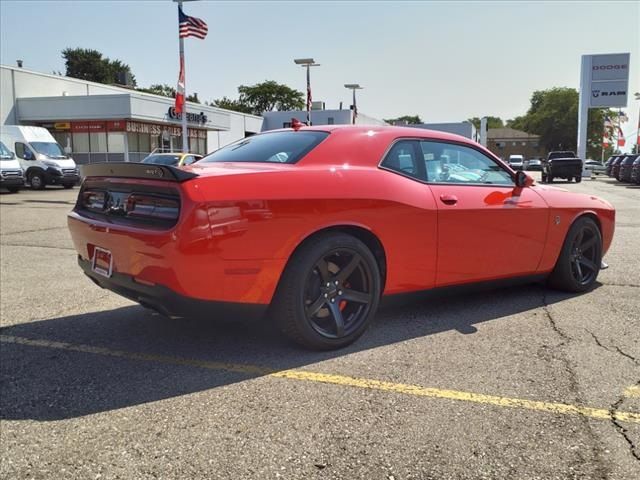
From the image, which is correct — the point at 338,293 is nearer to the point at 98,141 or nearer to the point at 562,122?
the point at 98,141

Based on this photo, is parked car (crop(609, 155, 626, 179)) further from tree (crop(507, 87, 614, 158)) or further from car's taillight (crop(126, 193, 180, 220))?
tree (crop(507, 87, 614, 158))

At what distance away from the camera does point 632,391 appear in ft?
10.2

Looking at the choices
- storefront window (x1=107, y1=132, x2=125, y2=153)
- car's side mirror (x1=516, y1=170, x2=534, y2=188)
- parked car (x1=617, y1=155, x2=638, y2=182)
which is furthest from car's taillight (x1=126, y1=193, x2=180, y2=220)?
parked car (x1=617, y1=155, x2=638, y2=182)

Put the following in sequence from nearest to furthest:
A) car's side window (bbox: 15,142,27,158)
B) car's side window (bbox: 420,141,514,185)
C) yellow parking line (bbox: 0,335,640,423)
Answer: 1. yellow parking line (bbox: 0,335,640,423)
2. car's side window (bbox: 420,141,514,185)
3. car's side window (bbox: 15,142,27,158)

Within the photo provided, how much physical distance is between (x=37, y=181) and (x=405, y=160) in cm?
2308

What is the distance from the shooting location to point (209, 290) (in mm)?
3158

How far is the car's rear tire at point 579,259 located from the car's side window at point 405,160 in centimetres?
189

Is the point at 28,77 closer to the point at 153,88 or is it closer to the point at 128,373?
the point at 128,373

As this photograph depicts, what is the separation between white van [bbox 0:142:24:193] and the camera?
19641 millimetres

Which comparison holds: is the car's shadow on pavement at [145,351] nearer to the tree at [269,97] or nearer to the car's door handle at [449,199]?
the car's door handle at [449,199]

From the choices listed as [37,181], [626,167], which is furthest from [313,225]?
[626,167]

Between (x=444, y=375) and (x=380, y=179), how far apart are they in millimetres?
1367

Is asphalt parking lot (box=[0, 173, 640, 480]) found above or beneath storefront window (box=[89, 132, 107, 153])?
beneath

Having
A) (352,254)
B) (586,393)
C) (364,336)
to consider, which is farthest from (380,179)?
(586,393)
